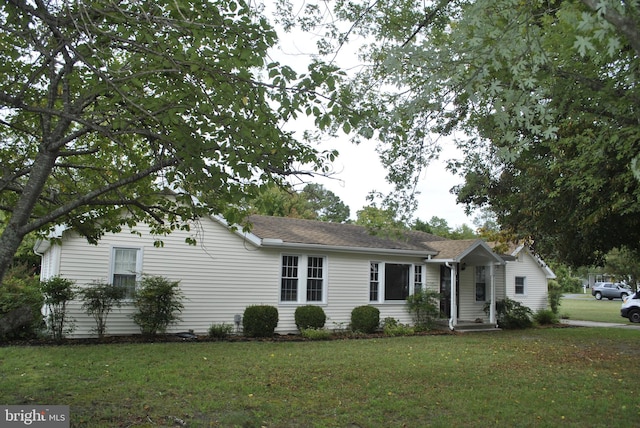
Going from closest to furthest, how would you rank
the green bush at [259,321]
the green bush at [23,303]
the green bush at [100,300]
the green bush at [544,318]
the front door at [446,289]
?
the green bush at [23,303]
the green bush at [100,300]
the green bush at [259,321]
the front door at [446,289]
the green bush at [544,318]

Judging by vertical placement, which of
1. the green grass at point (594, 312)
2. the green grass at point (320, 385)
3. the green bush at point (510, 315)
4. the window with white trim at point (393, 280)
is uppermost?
the window with white trim at point (393, 280)

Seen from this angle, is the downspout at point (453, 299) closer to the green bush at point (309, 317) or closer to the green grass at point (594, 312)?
the green bush at point (309, 317)

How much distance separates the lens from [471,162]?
33.6 ft

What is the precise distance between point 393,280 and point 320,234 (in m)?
3.20

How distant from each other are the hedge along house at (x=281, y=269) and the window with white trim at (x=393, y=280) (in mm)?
37

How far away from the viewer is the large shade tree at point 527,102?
13.1 ft

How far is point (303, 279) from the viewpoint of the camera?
15.6m

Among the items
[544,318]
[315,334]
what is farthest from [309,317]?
[544,318]

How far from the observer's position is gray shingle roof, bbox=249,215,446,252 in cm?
1577

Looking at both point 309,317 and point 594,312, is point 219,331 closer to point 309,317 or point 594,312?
point 309,317

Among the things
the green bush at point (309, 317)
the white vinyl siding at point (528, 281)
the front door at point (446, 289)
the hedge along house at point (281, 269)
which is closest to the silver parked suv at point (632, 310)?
the white vinyl siding at point (528, 281)

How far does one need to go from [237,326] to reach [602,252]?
11006 millimetres

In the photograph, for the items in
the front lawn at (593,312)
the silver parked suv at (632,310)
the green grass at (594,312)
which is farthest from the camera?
the green grass at (594,312)

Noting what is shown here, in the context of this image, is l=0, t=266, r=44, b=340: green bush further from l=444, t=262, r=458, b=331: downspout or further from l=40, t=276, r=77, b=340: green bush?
l=444, t=262, r=458, b=331: downspout
